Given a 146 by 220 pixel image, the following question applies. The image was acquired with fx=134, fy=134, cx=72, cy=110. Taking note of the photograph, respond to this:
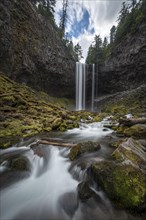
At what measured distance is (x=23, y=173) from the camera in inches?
136

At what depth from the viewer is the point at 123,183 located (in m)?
2.41

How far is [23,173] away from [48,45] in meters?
22.7

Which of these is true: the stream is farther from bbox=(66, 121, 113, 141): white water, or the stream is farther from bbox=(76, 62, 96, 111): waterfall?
bbox=(76, 62, 96, 111): waterfall

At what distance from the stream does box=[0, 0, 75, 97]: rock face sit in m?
14.0

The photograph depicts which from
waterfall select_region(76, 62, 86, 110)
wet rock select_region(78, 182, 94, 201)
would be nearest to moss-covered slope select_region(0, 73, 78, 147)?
wet rock select_region(78, 182, 94, 201)

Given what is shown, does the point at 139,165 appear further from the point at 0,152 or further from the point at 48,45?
the point at 48,45

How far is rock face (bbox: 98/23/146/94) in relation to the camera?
23.5 meters

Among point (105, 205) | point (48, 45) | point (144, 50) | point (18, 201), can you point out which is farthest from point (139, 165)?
point (144, 50)

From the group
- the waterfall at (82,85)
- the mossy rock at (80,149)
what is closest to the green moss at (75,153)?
the mossy rock at (80,149)

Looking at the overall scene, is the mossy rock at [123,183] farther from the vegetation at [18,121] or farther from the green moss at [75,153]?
the vegetation at [18,121]

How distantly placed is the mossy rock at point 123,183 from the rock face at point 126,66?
25.3m

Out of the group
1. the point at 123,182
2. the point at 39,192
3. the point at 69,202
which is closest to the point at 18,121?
the point at 39,192

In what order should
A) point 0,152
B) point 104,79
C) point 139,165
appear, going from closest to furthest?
point 139,165, point 0,152, point 104,79

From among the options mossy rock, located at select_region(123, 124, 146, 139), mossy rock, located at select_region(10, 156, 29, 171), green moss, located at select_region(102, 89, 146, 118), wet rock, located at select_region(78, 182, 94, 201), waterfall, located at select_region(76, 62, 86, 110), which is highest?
waterfall, located at select_region(76, 62, 86, 110)
